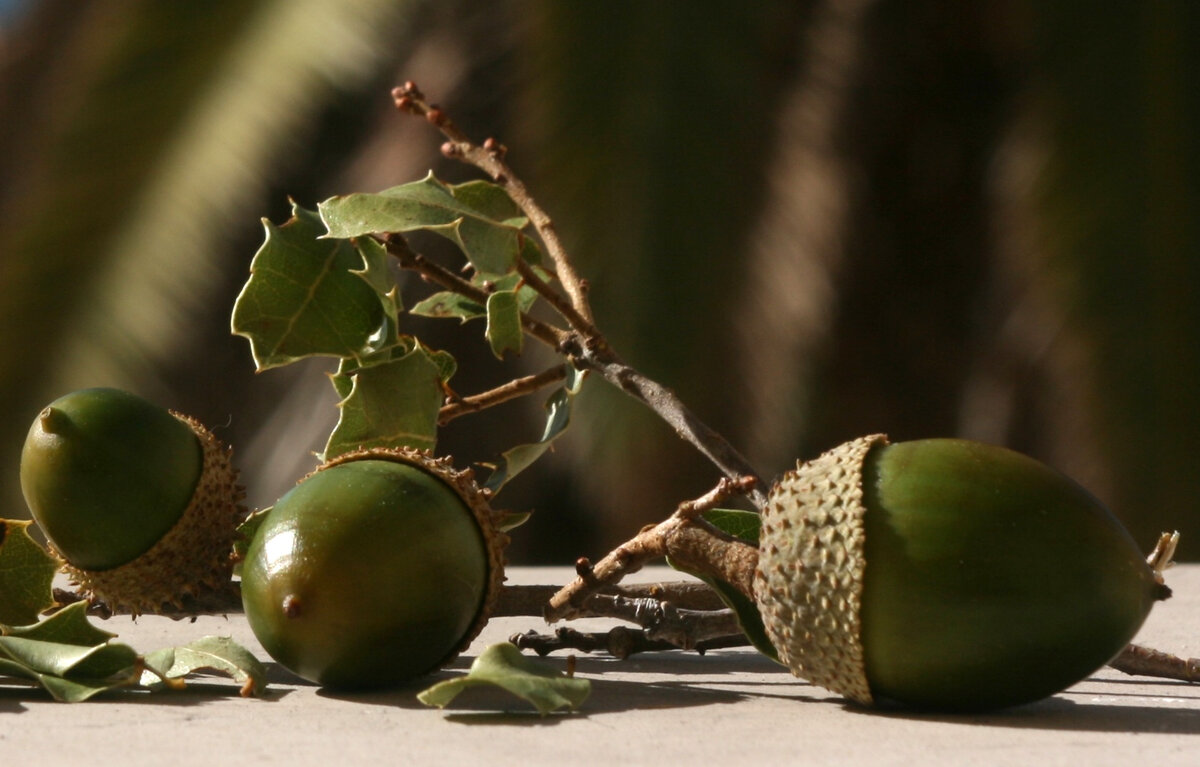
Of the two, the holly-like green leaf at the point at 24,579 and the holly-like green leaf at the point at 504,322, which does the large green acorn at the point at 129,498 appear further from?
the holly-like green leaf at the point at 504,322

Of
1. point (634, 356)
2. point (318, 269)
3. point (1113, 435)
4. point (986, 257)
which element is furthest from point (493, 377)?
point (318, 269)

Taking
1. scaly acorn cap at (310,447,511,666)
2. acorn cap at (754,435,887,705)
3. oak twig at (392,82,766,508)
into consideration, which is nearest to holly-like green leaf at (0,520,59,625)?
scaly acorn cap at (310,447,511,666)

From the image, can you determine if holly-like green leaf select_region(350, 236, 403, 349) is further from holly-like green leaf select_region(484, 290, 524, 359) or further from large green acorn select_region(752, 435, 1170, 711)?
large green acorn select_region(752, 435, 1170, 711)

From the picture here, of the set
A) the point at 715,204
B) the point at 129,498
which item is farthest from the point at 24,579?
the point at 715,204

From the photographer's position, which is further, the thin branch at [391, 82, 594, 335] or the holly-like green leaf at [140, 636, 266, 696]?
the thin branch at [391, 82, 594, 335]

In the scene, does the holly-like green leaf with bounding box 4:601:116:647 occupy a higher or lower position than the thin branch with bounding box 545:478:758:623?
lower

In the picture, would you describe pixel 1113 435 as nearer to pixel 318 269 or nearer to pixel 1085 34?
pixel 1085 34

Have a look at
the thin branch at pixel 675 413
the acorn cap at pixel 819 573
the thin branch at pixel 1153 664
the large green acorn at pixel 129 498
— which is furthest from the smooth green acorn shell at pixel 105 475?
the thin branch at pixel 1153 664
